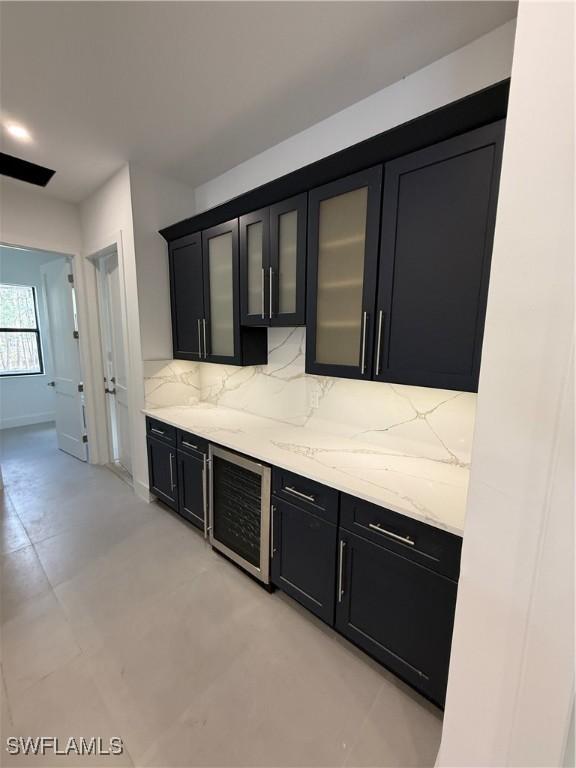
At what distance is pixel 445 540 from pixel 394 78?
2.25m

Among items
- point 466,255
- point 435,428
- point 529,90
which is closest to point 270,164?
point 466,255

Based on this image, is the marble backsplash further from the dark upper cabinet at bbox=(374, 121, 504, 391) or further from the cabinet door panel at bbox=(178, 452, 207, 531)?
the cabinet door panel at bbox=(178, 452, 207, 531)

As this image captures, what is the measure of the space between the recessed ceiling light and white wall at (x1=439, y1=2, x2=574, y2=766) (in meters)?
2.86

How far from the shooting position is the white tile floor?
1.24 meters

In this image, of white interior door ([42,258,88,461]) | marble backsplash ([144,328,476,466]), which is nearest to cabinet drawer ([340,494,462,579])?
marble backsplash ([144,328,476,466])

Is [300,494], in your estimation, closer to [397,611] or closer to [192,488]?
[397,611]

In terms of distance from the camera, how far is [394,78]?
165 cm

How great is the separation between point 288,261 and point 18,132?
6.89 ft

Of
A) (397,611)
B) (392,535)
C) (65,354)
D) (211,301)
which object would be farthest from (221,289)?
(65,354)

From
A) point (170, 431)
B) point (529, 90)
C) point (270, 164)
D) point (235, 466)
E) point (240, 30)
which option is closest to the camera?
Result: point (529, 90)

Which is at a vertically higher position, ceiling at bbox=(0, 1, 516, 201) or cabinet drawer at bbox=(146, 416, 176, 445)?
ceiling at bbox=(0, 1, 516, 201)

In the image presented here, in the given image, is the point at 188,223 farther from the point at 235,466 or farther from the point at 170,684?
the point at 170,684

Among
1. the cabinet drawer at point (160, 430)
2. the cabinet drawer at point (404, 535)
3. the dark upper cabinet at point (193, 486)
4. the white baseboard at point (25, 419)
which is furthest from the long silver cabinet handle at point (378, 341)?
the white baseboard at point (25, 419)

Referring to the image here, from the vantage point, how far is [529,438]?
729mm
